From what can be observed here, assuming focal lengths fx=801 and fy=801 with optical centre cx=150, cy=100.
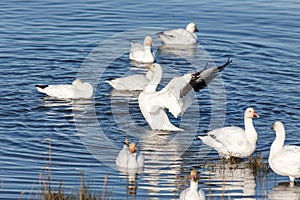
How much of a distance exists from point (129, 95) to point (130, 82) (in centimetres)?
27

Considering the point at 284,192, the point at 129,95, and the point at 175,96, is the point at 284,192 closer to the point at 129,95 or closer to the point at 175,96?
the point at 175,96

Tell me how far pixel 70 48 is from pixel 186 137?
20.0 ft

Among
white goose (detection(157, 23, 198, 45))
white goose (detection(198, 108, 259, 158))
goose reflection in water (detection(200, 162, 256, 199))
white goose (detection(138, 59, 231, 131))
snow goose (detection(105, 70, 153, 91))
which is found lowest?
goose reflection in water (detection(200, 162, 256, 199))

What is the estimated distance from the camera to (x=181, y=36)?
65.9 feet

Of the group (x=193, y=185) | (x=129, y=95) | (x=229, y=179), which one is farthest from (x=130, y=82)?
(x=193, y=185)

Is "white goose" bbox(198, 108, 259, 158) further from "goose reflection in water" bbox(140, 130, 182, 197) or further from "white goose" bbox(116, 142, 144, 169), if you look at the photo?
"white goose" bbox(116, 142, 144, 169)

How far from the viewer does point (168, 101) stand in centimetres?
1416

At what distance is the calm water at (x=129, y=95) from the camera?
11188 mm

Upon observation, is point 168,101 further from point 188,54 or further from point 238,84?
point 188,54

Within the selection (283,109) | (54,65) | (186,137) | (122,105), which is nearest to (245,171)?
(186,137)

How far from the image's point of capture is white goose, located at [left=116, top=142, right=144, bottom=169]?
11.6 meters

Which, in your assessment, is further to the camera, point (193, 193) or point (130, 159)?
point (130, 159)

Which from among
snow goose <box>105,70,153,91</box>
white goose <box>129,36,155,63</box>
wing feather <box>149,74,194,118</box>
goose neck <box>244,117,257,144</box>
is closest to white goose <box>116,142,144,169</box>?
goose neck <box>244,117,257,144</box>

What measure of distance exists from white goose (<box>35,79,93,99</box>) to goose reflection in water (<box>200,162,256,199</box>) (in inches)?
171
